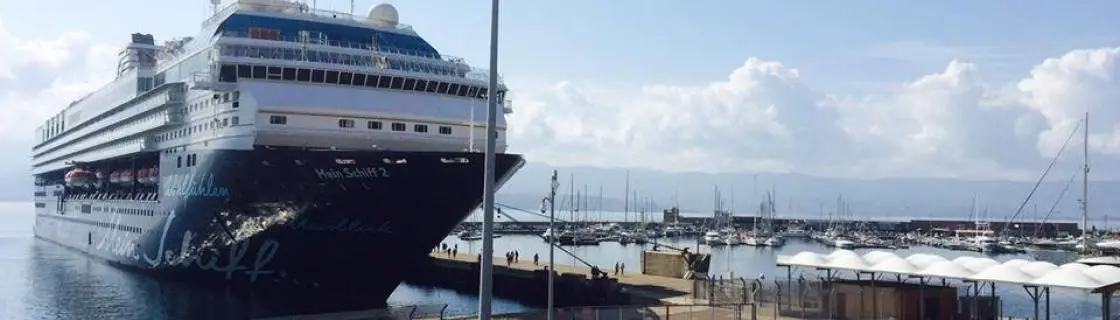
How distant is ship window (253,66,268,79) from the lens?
113ft

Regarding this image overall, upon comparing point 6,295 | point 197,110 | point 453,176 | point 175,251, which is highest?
point 197,110

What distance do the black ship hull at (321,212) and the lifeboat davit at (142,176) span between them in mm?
6622

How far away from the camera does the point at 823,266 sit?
30125 millimetres

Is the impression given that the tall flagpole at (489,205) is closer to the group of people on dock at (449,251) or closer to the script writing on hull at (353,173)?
the script writing on hull at (353,173)

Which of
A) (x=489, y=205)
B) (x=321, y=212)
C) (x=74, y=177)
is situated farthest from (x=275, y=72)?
(x=74, y=177)

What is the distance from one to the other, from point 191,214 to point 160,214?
5160 millimetres

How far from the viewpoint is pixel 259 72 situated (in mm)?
34469

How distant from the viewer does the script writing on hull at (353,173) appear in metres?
30.8

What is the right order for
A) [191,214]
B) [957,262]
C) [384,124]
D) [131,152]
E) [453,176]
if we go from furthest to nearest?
[131,152] < [191,214] < [384,124] < [453,176] < [957,262]

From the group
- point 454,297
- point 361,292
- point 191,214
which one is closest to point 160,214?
point 191,214

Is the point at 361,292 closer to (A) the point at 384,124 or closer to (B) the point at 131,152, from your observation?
(A) the point at 384,124

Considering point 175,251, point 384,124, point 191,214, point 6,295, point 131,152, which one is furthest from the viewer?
point 6,295

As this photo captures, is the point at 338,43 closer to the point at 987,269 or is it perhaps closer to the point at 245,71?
the point at 245,71

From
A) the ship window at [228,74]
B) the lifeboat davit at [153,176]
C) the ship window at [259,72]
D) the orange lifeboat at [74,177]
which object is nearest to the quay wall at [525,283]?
the ship window at [259,72]
